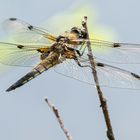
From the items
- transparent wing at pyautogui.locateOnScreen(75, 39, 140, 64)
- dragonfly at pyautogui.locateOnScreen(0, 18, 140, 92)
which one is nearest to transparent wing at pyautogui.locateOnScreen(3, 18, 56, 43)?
dragonfly at pyautogui.locateOnScreen(0, 18, 140, 92)

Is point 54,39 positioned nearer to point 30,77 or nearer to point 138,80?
point 30,77

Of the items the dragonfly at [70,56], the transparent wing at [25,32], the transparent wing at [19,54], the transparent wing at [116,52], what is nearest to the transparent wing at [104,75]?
the dragonfly at [70,56]

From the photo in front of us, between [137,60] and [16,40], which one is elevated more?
[16,40]

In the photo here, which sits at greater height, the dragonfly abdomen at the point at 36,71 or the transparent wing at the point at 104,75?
the dragonfly abdomen at the point at 36,71

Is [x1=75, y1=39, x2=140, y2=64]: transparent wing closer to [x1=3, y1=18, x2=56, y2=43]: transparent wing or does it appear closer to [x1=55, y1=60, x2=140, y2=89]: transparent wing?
[x1=55, y1=60, x2=140, y2=89]: transparent wing

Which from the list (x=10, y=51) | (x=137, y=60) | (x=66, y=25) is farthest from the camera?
(x=66, y=25)

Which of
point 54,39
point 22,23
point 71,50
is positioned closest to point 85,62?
point 71,50

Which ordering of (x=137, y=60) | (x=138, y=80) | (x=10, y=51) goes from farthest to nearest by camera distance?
(x=10, y=51), (x=137, y=60), (x=138, y=80)

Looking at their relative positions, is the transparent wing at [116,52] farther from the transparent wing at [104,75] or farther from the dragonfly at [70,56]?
the transparent wing at [104,75]
